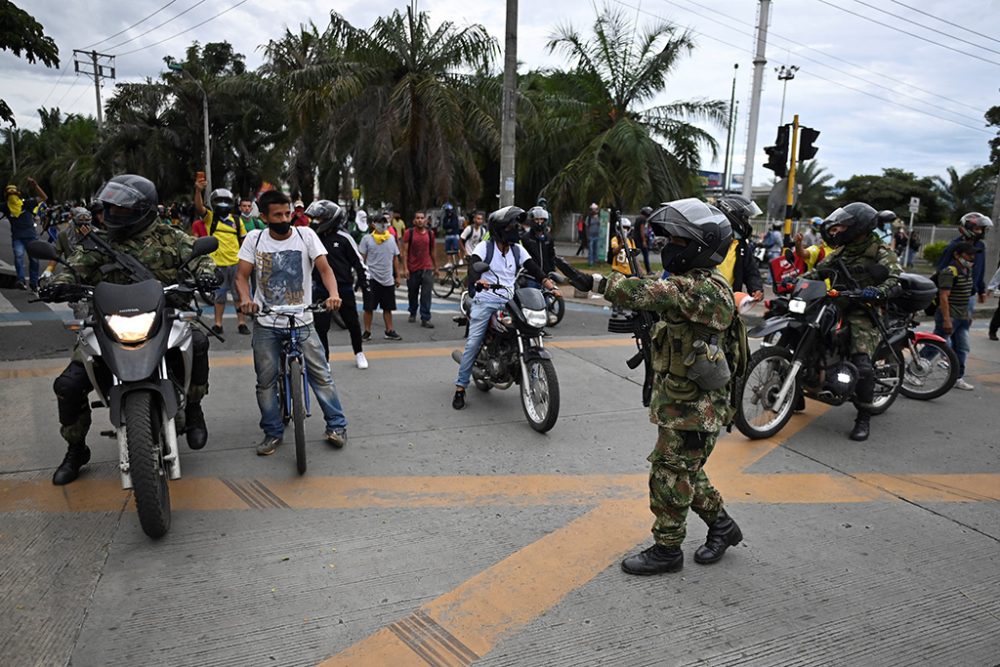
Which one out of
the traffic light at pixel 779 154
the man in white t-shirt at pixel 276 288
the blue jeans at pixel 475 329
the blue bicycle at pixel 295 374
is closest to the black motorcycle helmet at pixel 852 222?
the blue jeans at pixel 475 329

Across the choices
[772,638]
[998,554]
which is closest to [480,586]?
[772,638]

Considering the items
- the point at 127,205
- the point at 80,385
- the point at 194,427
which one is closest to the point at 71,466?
the point at 80,385

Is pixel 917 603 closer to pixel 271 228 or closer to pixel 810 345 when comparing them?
pixel 810 345

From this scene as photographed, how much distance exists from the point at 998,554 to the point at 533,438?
287cm

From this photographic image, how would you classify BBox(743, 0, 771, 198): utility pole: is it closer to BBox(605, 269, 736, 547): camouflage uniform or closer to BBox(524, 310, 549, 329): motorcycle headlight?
BBox(524, 310, 549, 329): motorcycle headlight

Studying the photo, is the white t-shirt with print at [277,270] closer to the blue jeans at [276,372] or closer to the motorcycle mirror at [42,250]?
the blue jeans at [276,372]

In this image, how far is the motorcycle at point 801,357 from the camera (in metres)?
5.51

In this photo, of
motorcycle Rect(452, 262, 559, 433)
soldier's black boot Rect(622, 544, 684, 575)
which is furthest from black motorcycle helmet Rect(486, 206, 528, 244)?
soldier's black boot Rect(622, 544, 684, 575)

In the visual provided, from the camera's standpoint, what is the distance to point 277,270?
185 inches

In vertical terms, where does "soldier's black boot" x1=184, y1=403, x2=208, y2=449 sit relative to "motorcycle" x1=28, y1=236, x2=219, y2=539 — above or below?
below

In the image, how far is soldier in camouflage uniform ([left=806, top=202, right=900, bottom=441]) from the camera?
222 inches

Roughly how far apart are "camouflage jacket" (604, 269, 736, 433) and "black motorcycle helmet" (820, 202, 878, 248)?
2.98 m

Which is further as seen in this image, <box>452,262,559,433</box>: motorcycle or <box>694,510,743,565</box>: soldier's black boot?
<box>452,262,559,433</box>: motorcycle

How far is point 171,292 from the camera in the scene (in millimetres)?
4074
